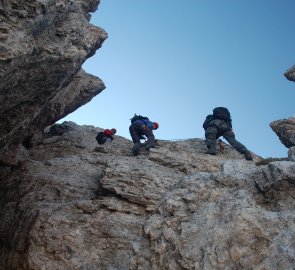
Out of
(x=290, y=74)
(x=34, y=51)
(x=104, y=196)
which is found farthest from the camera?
(x=290, y=74)

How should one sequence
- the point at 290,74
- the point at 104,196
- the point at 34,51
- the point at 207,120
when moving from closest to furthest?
the point at 34,51 → the point at 104,196 → the point at 207,120 → the point at 290,74

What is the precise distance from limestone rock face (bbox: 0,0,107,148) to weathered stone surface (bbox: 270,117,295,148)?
16509 millimetres

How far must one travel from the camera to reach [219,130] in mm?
25156

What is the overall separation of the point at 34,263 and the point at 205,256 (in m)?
7.47

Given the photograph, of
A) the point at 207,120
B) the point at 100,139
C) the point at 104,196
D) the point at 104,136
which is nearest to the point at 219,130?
the point at 207,120

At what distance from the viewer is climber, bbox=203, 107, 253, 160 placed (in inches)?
978

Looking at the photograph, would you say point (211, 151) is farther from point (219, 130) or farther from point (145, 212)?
point (145, 212)

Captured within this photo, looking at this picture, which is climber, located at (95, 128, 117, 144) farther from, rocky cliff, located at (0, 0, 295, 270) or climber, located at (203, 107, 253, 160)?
climber, located at (203, 107, 253, 160)

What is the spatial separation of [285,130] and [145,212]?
56.3ft

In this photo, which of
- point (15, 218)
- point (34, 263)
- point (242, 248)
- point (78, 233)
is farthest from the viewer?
point (15, 218)

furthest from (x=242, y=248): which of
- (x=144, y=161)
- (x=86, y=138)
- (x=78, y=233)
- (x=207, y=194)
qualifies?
(x=86, y=138)

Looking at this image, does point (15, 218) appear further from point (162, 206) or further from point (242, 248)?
point (242, 248)

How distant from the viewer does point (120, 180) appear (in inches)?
707

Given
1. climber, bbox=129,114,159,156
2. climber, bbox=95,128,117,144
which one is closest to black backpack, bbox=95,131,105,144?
climber, bbox=95,128,117,144
